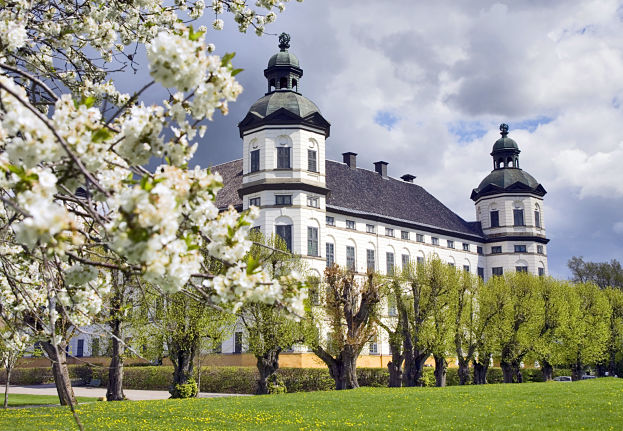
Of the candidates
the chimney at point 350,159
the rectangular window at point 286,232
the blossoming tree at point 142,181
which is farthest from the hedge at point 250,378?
the blossoming tree at point 142,181

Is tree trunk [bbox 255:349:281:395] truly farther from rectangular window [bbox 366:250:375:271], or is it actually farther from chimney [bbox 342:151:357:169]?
chimney [bbox 342:151:357:169]

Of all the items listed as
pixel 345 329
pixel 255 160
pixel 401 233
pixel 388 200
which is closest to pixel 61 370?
pixel 345 329

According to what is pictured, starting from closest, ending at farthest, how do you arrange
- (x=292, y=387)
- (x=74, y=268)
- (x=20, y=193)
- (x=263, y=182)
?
(x=20, y=193) < (x=74, y=268) < (x=292, y=387) < (x=263, y=182)

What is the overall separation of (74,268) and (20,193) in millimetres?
1650

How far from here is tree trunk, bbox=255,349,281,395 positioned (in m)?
34.8

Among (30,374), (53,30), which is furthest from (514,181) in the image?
(53,30)

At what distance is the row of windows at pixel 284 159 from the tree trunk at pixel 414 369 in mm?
17423

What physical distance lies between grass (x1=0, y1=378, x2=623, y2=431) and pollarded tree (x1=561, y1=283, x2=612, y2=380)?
796 inches

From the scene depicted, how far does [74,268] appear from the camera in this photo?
5.62 meters

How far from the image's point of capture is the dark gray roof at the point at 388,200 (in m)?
57.8

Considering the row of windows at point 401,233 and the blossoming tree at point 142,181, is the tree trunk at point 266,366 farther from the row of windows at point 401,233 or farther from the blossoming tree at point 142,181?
the blossoming tree at point 142,181

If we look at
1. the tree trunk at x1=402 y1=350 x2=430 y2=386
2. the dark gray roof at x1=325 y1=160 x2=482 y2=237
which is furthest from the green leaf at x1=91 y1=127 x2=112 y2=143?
the dark gray roof at x1=325 y1=160 x2=482 y2=237

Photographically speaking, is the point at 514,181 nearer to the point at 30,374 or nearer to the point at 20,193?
the point at 30,374

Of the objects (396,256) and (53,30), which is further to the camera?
(396,256)
